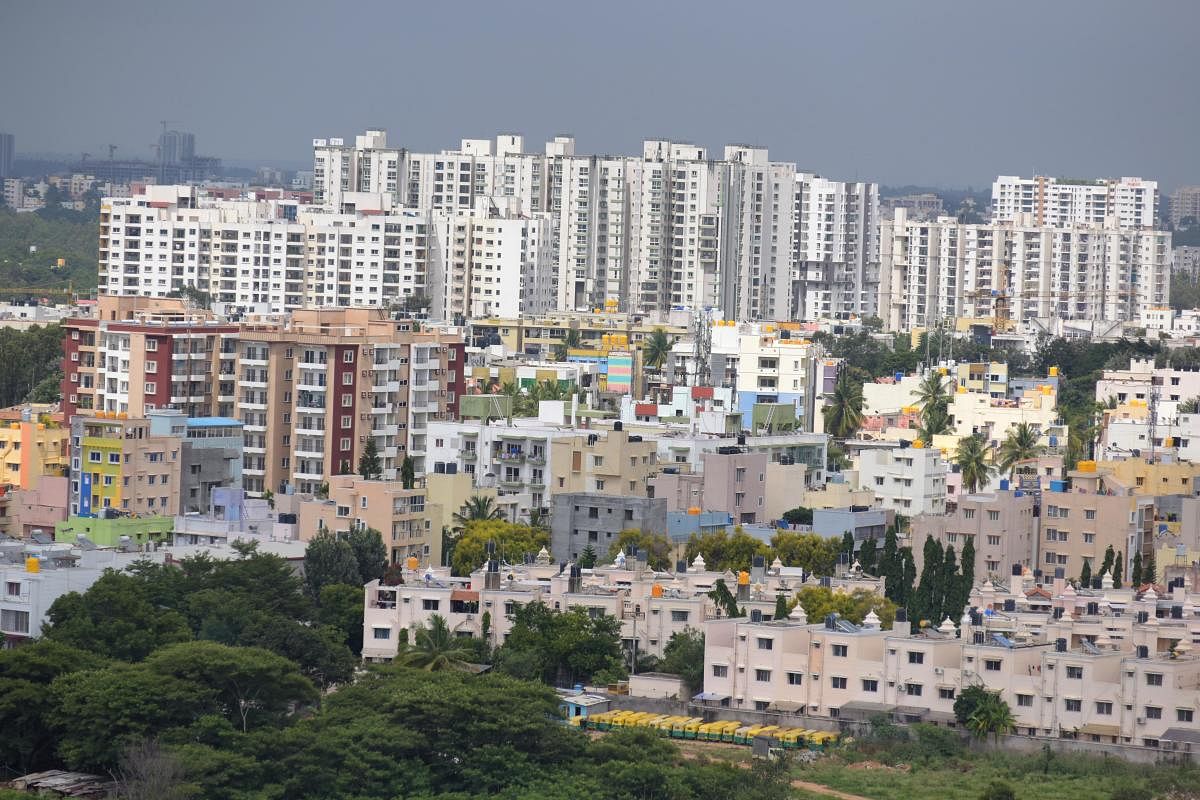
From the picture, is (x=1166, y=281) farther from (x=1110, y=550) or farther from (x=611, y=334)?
(x=1110, y=550)

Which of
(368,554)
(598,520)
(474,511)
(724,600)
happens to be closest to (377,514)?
(368,554)

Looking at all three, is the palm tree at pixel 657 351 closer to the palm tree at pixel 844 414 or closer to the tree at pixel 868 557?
the palm tree at pixel 844 414

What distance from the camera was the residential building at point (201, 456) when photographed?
47312mm

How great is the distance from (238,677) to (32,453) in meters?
16.8

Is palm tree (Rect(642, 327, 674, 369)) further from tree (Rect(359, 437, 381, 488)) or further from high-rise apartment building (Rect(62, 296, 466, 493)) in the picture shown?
tree (Rect(359, 437, 381, 488))

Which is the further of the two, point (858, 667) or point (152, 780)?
point (858, 667)

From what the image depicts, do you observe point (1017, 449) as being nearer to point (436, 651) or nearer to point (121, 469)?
point (121, 469)

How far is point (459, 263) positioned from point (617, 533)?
155ft

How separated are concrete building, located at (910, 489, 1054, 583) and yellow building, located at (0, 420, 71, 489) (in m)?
14.7

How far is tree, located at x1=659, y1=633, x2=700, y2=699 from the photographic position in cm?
3684

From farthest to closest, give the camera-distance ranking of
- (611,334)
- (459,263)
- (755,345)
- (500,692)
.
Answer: (459,263)
(611,334)
(755,345)
(500,692)

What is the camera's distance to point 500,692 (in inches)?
1299

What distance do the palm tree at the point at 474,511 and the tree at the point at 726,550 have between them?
368 cm

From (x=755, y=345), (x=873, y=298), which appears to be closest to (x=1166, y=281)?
(x=873, y=298)
